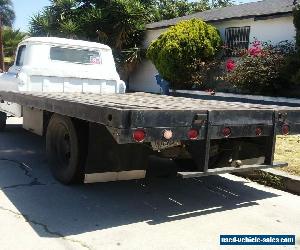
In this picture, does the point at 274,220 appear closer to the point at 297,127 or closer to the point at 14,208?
the point at 297,127

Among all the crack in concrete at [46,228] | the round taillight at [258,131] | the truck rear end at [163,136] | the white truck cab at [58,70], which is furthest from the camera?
the white truck cab at [58,70]

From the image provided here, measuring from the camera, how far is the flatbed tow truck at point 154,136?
13.0ft

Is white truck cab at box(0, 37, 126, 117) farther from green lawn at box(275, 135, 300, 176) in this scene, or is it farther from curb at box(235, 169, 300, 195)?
curb at box(235, 169, 300, 195)

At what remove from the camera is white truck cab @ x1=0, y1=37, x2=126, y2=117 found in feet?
26.9

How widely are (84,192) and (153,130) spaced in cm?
174

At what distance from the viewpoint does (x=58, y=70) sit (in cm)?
845

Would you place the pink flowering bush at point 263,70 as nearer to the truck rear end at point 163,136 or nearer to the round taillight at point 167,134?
the truck rear end at point 163,136

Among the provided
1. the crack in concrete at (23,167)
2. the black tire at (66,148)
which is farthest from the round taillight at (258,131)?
the crack in concrete at (23,167)

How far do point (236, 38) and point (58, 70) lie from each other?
10496 mm

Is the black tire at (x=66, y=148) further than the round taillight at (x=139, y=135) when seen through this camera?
Yes

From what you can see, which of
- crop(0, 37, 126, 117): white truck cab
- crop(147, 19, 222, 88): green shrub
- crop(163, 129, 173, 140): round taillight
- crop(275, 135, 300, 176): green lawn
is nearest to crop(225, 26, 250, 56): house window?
crop(147, 19, 222, 88): green shrub

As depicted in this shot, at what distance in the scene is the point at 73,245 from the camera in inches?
146

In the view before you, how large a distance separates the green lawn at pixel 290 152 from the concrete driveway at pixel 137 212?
650 millimetres

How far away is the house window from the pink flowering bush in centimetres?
182
